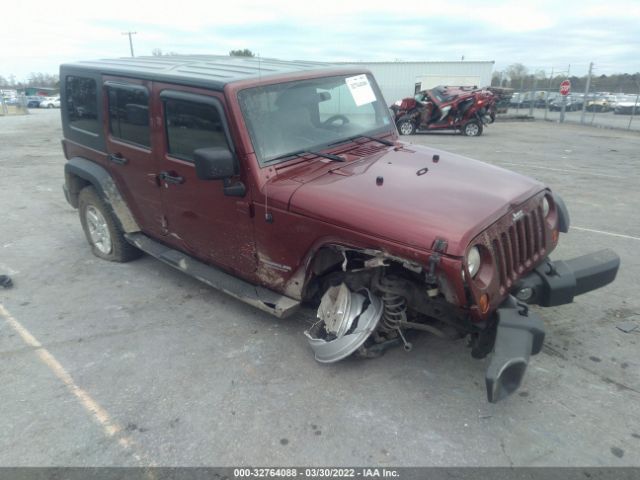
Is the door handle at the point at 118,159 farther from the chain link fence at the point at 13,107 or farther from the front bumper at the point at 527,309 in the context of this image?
the chain link fence at the point at 13,107

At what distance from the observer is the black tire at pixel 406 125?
1883 cm

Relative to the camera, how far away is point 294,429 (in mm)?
2762

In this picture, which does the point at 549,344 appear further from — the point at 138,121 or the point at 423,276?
the point at 138,121

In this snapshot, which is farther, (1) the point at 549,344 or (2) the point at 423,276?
(1) the point at 549,344

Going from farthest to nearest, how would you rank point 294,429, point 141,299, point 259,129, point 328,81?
point 141,299 → point 328,81 → point 259,129 → point 294,429

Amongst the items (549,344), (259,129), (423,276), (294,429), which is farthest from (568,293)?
(259,129)

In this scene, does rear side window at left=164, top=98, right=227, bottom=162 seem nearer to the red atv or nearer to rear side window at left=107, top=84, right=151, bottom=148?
rear side window at left=107, top=84, right=151, bottom=148

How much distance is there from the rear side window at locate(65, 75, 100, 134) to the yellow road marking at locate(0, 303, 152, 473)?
6.68 feet

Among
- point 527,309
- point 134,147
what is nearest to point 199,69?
point 134,147

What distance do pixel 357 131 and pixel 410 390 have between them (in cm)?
214

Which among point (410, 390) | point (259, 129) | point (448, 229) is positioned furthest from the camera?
point (259, 129)

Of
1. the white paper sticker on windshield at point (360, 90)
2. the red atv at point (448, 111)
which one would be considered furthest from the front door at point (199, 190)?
the red atv at point (448, 111)

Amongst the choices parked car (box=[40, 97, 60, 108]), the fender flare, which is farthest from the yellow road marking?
parked car (box=[40, 97, 60, 108])

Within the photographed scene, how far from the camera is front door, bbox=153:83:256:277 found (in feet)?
11.3
